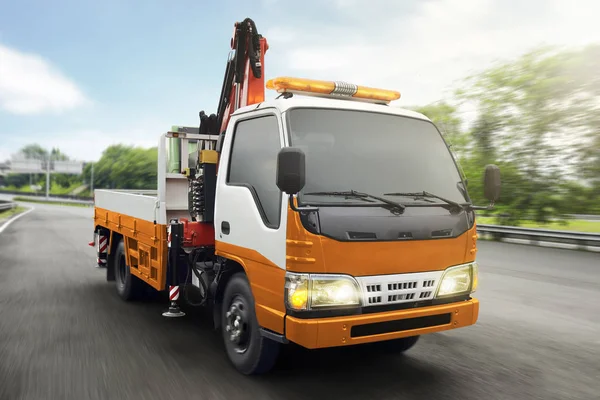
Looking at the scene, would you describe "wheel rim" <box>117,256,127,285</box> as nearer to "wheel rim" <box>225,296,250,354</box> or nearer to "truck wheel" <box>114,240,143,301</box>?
"truck wheel" <box>114,240,143,301</box>

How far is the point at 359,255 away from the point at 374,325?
515 mm

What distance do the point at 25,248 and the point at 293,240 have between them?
12029mm

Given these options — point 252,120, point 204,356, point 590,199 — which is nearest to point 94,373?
point 204,356

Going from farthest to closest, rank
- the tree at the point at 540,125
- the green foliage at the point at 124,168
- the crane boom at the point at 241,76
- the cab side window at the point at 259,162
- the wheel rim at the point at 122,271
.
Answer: the green foliage at the point at 124,168 → the tree at the point at 540,125 → the wheel rim at the point at 122,271 → the crane boom at the point at 241,76 → the cab side window at the point at 259,162

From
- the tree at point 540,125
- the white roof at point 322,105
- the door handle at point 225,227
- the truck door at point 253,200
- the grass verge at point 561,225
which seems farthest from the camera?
the grass verge at point 561,225

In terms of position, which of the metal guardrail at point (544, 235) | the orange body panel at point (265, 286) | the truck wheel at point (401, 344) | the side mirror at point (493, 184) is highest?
the side mirror at point (493, 184)

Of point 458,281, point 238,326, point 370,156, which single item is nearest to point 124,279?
point 238,326

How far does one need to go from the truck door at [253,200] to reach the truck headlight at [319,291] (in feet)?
0.48

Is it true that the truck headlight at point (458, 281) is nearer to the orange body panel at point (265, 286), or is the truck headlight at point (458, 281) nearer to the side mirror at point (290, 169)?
the orange body panel at point (265, 286)

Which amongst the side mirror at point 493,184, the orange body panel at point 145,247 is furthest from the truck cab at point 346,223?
the orange body panel at point 145,247

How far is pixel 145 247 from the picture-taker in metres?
6.30

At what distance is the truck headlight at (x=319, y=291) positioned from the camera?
3.80 meters

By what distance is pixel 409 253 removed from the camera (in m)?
4.09

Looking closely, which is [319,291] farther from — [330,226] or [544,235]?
[544,235]
